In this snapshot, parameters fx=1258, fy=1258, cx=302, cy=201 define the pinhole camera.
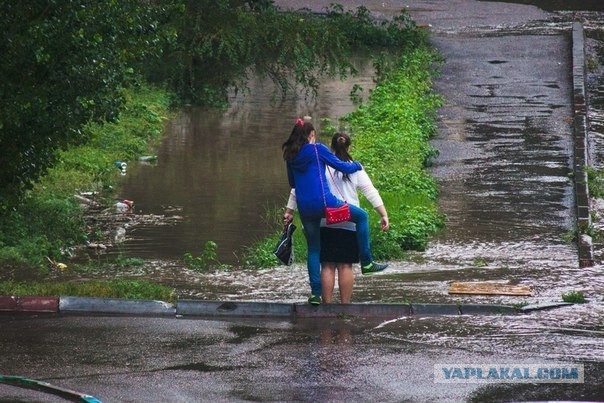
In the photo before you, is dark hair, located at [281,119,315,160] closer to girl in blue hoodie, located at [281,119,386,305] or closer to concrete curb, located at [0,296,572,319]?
girl in blue hoodie, located at [281,119,386,305]

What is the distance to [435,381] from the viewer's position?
9.11 meters

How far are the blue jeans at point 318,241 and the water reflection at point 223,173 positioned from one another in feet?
9.60

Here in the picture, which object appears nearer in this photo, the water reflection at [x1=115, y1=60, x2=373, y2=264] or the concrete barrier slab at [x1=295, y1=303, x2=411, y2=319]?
the concrete barrier slab at [x1=295, y1=303, x2=411, y2=319]

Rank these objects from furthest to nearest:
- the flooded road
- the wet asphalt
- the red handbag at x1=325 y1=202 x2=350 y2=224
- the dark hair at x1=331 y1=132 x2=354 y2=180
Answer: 1. the flooded road
2. the dark hair at x1=331 y1=132 x2=354 y2=180
3. the red handbag at x1=325 y1=202 x2=350 y2=224
4. the wet asphalt

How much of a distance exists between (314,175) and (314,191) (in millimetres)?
156

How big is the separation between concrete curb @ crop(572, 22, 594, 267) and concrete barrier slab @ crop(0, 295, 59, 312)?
18.4 ft

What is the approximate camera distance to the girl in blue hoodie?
11438 millimetres

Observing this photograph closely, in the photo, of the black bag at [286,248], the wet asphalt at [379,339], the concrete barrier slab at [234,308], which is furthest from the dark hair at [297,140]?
the wet asphalt at [379,339]

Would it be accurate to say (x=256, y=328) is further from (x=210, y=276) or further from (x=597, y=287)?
(x=597, y=287)

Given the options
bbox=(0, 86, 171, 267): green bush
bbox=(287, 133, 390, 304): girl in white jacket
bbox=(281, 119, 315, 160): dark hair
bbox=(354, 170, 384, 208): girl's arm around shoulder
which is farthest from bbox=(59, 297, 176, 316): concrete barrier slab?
bbox=(0, 86, 171, 267): green bush

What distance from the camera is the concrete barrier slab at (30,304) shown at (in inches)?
451

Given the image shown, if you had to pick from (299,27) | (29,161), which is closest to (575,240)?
(29,161)

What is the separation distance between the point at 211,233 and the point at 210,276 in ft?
8.70

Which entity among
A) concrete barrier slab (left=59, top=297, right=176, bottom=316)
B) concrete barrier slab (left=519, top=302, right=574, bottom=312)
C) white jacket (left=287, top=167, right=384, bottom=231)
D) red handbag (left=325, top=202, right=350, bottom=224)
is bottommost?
concrete barrier slab (left=519, top=302, right=574, bottom=312)
